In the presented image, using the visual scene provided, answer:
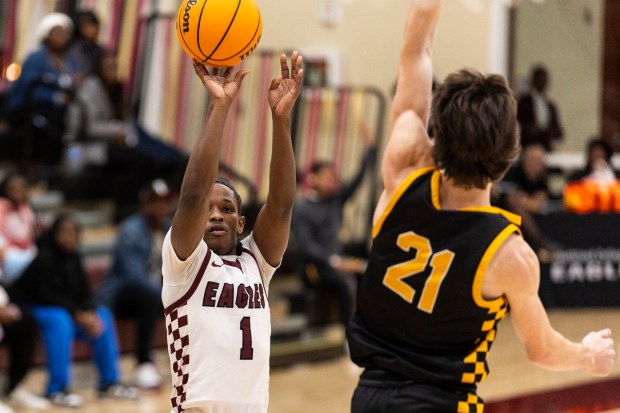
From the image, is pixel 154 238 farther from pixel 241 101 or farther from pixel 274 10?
pixel 274 10

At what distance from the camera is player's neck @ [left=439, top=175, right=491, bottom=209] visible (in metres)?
3.16

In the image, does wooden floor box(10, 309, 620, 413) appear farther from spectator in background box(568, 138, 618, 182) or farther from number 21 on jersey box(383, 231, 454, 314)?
number 21 on jersey box(383, 231, 454, 314)

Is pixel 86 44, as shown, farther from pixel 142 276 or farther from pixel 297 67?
pixel 297 67

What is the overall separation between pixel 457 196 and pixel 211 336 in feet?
2.64

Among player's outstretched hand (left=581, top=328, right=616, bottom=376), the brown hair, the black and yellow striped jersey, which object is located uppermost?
the brown hair

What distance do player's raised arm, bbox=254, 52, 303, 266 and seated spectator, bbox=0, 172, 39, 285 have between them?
4.48m

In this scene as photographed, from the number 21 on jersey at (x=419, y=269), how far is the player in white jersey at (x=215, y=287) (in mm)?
383

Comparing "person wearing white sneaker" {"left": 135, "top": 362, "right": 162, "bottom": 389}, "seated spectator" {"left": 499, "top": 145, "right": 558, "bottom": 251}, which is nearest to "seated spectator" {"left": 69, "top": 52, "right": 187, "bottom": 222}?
"person wearing white sneaker" {"left": 135, "top": 362, "right": 162, "bottom": 389}

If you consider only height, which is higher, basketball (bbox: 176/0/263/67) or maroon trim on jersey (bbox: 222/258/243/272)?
basketball (bbox: 176/0/263/67)

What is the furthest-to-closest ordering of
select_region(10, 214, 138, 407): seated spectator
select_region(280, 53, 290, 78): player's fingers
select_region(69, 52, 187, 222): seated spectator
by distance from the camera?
1. select_region(69, 52, 187, 222): seated spectator
2. select_region(10, 214, 138, 407): seated spectator
3. select_region(280, 53, 290, 78): player's fingers

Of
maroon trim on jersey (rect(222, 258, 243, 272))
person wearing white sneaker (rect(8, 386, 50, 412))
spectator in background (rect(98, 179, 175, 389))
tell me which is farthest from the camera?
spectator in background (rect(98, 179, 175, 389))

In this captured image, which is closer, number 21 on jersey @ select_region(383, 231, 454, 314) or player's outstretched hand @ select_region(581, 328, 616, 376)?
number 21 on jersey @ select_region(383, 231, 454, 314)

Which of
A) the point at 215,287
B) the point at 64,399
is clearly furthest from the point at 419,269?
the point at 64,399

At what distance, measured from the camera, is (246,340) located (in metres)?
3.04
